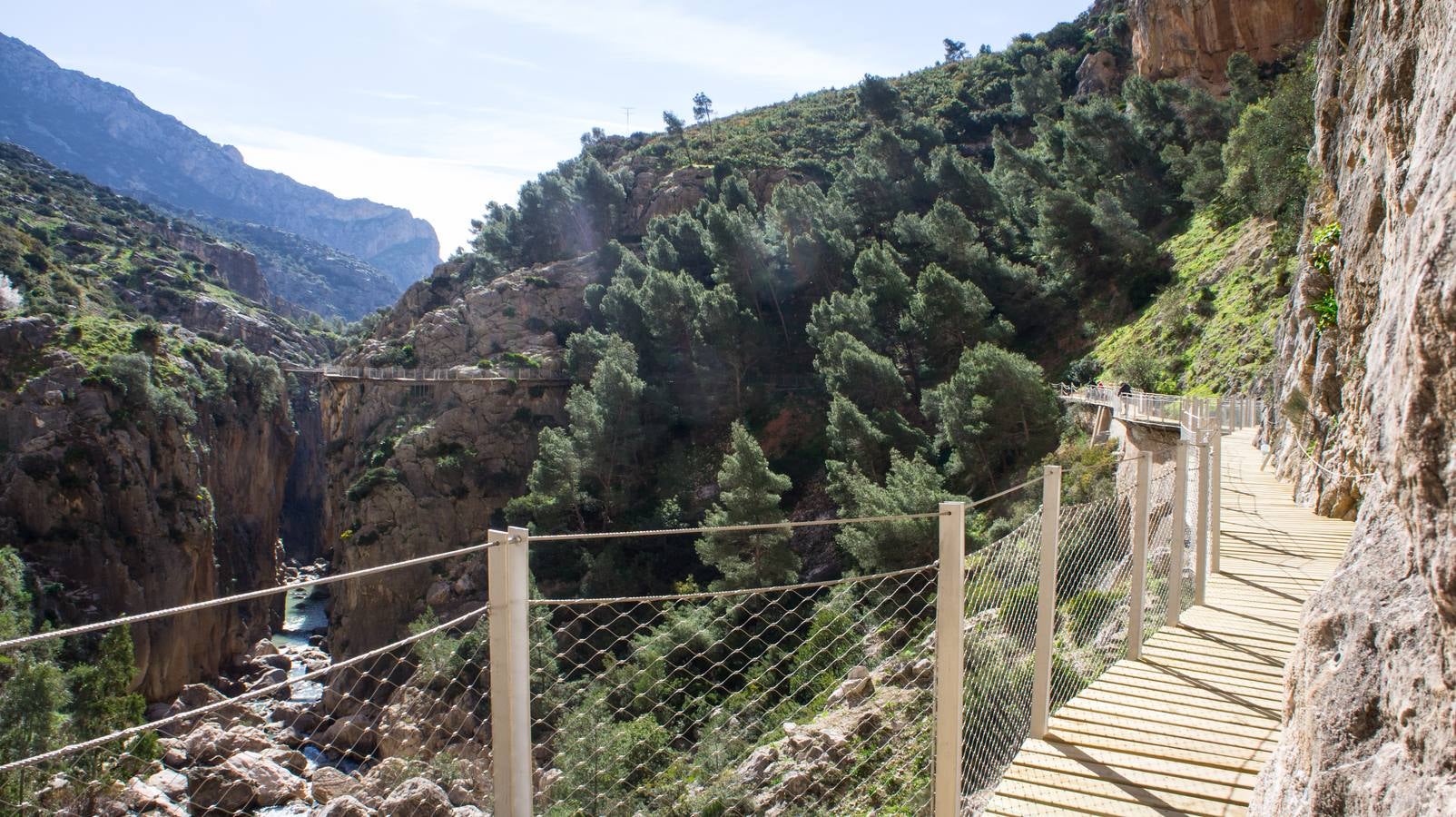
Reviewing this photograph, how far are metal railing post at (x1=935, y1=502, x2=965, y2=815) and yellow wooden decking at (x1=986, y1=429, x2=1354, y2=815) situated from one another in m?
0.40

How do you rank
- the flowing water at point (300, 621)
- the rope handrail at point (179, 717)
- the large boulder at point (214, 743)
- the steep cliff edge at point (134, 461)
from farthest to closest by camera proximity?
1. the flowing water at point (300, 621)
2. the steep cliff edge at point (134, 461)
3. the large boulder at point (214, 743)
4. the rope handrail at point (179, 717)

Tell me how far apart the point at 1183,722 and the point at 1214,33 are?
4862 centimetres

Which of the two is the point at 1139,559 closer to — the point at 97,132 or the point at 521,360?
the point at 521,360

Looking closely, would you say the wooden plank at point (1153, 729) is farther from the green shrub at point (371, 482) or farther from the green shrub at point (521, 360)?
the green shrub at point (521, 360)

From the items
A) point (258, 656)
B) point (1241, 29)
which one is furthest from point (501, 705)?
point (1241, 29)

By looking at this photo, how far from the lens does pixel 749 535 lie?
25188 mm

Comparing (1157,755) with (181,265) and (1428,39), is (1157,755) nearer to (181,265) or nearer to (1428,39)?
(1428,39)

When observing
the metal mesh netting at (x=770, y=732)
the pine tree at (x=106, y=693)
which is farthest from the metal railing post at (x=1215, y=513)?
the pine tree at (x=106, y=693)

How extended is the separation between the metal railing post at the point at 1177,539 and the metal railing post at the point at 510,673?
526cm

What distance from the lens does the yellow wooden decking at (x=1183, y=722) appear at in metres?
4.08

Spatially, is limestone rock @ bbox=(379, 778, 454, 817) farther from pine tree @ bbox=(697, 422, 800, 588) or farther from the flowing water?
the flowing water

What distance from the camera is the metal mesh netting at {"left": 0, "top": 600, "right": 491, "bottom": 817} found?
33.5 ft

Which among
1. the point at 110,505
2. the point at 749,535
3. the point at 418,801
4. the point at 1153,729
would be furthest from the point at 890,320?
the point at 1153,729

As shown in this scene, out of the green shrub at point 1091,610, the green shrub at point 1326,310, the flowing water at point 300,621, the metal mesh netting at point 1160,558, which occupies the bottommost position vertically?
the flowing water at point 300,621
